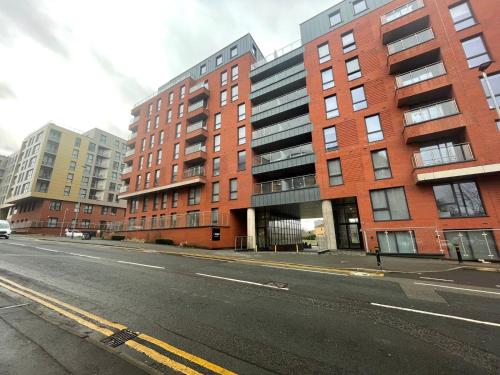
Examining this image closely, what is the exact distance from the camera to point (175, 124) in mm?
34875

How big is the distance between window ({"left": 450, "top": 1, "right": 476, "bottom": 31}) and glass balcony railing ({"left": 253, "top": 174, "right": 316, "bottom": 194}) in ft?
54.1

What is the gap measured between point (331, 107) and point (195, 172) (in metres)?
17.8

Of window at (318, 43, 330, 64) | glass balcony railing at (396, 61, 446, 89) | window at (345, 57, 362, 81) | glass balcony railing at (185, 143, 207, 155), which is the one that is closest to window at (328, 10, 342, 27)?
window at (318, 43, 330, 64)

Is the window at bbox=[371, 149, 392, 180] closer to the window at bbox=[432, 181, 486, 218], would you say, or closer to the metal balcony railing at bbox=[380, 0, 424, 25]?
the window at bbox=[432, 181, 486, 218]

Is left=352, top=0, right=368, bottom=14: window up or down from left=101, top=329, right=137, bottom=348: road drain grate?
up

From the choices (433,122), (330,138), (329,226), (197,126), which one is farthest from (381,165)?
(197,126)

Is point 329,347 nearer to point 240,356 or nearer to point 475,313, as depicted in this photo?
point 240,356

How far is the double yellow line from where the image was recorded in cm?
321

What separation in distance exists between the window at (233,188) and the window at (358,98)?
14.6m

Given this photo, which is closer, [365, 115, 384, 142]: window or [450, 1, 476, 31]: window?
[450, 1, 476, 31]: window

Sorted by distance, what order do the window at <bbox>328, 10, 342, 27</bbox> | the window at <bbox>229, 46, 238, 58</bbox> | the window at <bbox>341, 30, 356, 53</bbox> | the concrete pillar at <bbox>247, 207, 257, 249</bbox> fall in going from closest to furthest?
the window at <bbox>341, 30, 356, 53</bbox>, the concrete pillar at <bbox>247, 207, 257, 249</bbox>, the window at <bbox>328, 10, 342, 27</bbox>, the window at <bbox>229, 46, 238, 58</bbox>

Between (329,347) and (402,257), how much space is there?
597 inches

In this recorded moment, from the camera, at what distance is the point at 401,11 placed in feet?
66.8

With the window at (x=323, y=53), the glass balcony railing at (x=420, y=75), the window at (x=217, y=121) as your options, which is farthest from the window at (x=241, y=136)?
the glass balcony railing at (x=420, y=75)
